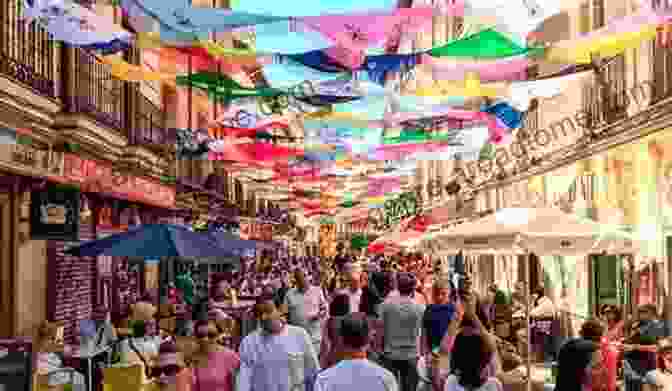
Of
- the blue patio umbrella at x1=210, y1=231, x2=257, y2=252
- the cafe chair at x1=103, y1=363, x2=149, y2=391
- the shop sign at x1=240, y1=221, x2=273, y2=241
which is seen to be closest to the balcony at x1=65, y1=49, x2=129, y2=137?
the blue patio umbrella at x1=210, y1=231, x2=257, y2=252

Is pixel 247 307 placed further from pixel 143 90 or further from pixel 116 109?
pixel 143 90

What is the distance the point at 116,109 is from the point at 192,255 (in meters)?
9.25

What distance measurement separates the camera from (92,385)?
1082 cm

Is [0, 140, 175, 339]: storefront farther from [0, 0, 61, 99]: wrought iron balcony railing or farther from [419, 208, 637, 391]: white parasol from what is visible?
[419, 208, 637, 391]: white parasol

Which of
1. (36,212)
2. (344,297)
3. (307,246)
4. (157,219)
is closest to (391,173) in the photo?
(157,219)

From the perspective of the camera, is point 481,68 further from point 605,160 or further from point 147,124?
point 147,124

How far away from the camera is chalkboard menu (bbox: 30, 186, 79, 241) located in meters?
12.7

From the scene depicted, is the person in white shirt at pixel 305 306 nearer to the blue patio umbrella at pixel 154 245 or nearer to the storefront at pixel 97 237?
the blue patio umbrella at pixel 154 245

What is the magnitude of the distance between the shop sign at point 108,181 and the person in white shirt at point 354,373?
8.91 metres

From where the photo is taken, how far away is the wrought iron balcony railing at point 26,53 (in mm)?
12133

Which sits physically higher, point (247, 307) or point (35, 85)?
point (35, 85)

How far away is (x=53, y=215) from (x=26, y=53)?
2383mm

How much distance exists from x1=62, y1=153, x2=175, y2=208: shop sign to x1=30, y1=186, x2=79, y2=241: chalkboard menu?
1.12ft

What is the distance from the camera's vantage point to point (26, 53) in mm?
13172
